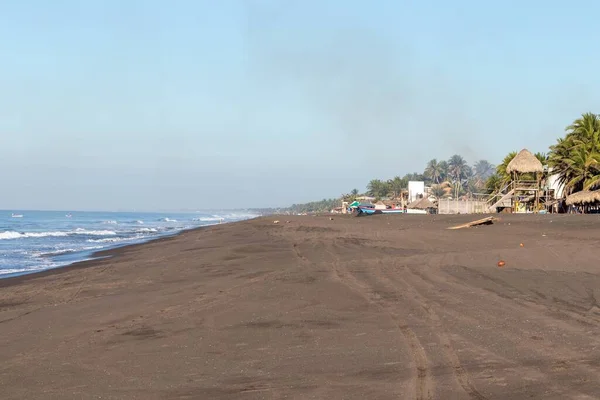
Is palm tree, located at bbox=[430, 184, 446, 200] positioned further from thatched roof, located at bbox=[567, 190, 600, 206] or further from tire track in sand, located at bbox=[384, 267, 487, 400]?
tire track in sand, located at bbox=[384, 267, 487, 400]

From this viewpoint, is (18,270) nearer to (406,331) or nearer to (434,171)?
(406,331)

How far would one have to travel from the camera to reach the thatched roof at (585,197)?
40.4 metres

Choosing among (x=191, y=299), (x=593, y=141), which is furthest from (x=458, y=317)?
(x=593, y=141)

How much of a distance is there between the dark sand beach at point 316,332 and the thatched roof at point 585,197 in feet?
89.0


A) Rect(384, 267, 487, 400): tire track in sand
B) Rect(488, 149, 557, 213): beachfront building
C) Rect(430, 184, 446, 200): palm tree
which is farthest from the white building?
Rect(384, 267, 487, 400): tire track in sand

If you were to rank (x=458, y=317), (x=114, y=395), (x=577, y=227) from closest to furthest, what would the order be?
(x=114, y=395) → (x=458, y=317) → (x=577, y=227)

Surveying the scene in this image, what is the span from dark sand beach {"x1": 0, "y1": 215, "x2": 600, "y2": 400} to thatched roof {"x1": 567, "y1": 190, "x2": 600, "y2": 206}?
27137 mm

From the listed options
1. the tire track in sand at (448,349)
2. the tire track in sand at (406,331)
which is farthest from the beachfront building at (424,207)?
the tire track in sand at (448,349)

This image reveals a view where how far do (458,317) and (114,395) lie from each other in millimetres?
4950

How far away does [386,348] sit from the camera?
6820 mm

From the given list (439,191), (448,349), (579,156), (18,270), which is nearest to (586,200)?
(579,156)

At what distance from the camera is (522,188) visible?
50.8 metres

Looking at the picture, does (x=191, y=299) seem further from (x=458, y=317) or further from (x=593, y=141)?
(x=593, y=141)

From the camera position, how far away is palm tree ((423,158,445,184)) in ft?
511
